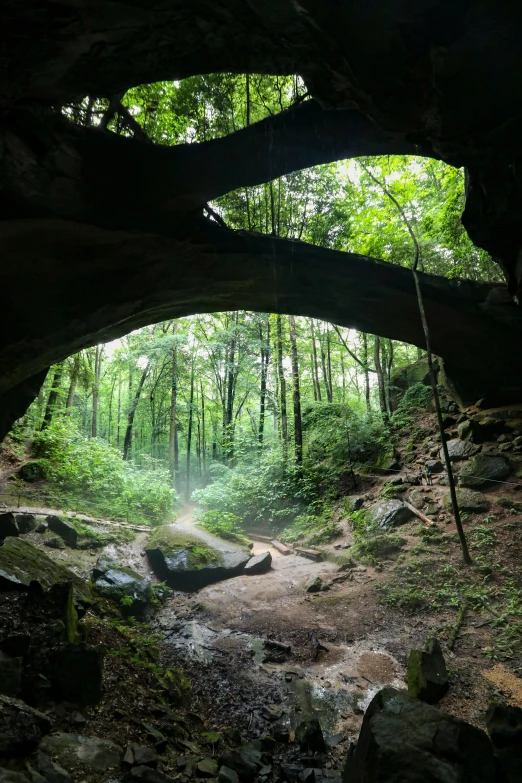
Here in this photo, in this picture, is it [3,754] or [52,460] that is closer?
[3,754]

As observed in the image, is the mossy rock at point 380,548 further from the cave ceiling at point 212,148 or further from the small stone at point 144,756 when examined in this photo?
the small stone at point 144,756

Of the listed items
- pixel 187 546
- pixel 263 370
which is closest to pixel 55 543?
pixel 187 546

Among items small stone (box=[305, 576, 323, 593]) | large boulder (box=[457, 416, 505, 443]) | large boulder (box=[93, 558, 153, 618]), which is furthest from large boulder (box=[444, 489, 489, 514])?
large boulder (box=[93, 558, 153, 618])

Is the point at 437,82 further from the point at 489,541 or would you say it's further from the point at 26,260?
the point at 489,541

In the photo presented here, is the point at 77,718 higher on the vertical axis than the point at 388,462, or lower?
lower

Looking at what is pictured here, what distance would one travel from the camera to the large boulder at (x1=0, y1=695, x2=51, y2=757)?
8.00 feet

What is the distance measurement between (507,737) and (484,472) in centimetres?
752

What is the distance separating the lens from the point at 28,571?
527cm

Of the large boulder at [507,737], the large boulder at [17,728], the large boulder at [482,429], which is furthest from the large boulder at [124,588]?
the large boulder at [482,429]

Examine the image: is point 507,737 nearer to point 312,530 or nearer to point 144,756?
point 144,756

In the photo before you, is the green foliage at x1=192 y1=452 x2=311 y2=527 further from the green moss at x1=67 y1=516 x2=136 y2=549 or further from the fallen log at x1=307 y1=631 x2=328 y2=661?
the fallen log at x1=307 y1=631 x2=328 y2=661

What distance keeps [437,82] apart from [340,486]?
36.3ft

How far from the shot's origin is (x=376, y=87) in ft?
14.8

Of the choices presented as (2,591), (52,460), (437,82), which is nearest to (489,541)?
(437,82)
